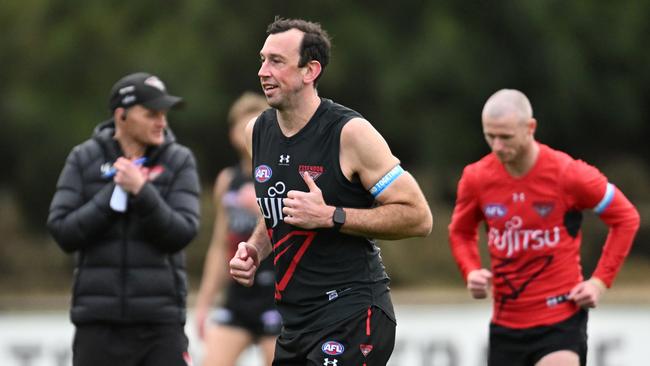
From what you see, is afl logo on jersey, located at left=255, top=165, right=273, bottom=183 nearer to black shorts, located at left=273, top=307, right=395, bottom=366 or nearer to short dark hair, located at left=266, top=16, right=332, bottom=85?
short dark hair, located at left=266, top=16, right=332, bottom=85

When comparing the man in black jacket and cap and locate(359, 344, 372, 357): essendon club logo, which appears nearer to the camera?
locate(359, 344, 372, 357): essendon club logo

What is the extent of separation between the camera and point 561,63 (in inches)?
744

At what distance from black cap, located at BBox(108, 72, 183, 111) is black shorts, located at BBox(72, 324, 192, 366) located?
1194 millimetres

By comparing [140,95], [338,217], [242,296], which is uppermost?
[140,95]

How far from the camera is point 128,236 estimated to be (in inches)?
268

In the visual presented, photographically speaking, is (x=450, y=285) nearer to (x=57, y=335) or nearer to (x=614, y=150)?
(x=614, y=150)

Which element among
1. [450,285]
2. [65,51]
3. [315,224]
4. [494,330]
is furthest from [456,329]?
Answer: [65,51]

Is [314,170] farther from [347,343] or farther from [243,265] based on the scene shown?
[347,343]

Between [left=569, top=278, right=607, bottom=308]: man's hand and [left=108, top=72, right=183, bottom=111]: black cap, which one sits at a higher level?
[left=108, top=72, right=183, bottom=111]: black cap

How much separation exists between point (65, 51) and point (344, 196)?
14252 mm

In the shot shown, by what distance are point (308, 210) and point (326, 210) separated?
83 millimetres

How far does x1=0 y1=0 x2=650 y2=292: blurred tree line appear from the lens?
1886cm

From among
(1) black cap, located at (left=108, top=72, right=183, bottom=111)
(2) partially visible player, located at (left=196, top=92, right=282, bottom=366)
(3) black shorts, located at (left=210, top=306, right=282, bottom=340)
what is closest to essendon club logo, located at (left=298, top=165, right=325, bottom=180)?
(1) black cap, located at (left=108, top=72, right=183, bottom=111)

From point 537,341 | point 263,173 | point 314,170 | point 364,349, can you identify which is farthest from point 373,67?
point 364,349
